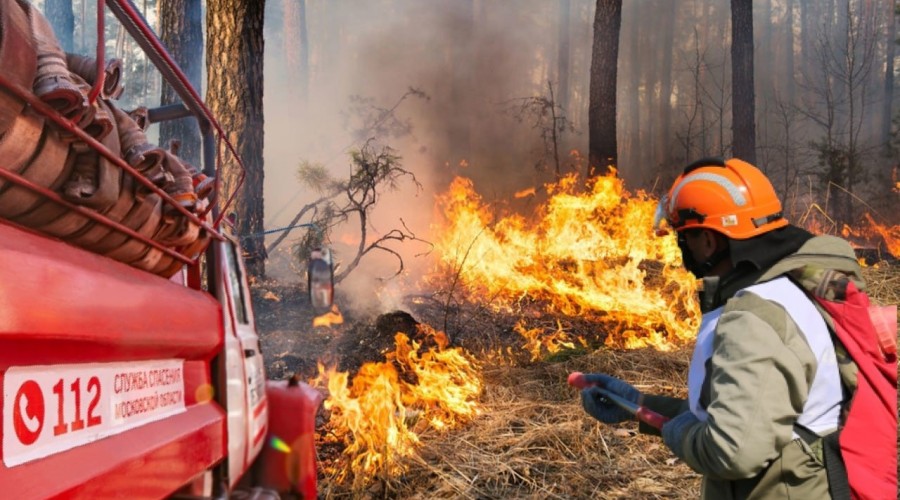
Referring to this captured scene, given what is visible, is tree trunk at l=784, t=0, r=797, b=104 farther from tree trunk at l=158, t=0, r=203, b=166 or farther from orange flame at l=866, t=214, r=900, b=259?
tree trunk at l=158, t=0, r=203, b=166

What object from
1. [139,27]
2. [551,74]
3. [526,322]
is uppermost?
[551,74]

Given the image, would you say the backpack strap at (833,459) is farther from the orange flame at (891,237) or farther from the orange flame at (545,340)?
the orange flame at (891,237)

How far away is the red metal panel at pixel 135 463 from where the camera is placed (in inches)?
64.5

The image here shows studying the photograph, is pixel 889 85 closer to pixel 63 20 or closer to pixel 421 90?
pixel 421 90

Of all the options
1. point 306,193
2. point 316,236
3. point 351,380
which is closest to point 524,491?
point 351,380

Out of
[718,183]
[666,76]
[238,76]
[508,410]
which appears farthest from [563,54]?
[718,183]

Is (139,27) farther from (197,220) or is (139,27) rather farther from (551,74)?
(551,74)

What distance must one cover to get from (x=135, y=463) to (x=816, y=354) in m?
2.18

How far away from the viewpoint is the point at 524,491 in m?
5.30

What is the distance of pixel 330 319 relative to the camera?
30.2 feet

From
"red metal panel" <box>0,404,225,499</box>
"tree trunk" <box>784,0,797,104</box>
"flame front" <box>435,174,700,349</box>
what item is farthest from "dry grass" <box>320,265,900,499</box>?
"tree trunk" <box>784,0,797,104</box>

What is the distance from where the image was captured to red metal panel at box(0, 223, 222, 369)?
5.18 ft

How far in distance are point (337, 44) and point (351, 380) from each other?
29.8m

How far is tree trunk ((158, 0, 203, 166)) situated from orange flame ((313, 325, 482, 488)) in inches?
187
